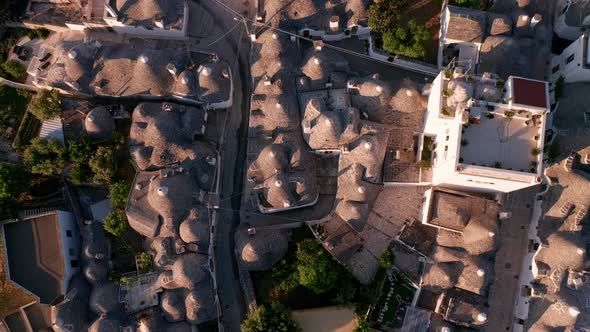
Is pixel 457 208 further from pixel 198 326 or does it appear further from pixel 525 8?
pixel 198 326

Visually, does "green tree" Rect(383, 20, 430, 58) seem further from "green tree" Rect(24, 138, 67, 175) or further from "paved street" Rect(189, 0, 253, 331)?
"green tree" Rect(24, 138, 67, 175)

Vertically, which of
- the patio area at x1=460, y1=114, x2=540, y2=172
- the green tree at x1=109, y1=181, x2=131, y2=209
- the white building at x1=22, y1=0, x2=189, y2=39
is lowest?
the green tree at x1=109, y1=181, x2=131, y2=209

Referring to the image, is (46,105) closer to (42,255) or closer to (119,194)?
(119,194)

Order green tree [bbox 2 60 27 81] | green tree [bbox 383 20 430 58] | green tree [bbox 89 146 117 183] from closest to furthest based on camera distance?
green tree [bbox 89 146 117 183] → green tree [bbox 383 20 430 58] → green tree [bbox 2 60 27 81]

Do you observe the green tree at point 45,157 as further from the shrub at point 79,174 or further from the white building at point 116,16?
the white building at point 116,16

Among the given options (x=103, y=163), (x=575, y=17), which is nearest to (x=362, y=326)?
(x=103, y=163)

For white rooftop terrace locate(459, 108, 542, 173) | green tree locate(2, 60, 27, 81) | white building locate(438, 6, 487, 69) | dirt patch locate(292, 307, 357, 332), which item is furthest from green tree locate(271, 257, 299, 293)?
green tree locate(2, 60, 27, 81)
